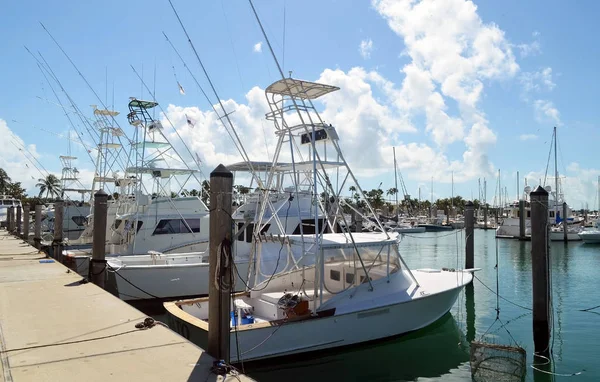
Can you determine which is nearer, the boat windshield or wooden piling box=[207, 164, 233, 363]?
wooden piling box=[207, 164, 233, 363]

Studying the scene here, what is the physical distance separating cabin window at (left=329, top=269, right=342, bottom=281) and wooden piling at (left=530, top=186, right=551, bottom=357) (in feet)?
12.9

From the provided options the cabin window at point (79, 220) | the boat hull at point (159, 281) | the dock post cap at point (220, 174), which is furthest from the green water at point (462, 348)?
the cabin window at point (79, 220)

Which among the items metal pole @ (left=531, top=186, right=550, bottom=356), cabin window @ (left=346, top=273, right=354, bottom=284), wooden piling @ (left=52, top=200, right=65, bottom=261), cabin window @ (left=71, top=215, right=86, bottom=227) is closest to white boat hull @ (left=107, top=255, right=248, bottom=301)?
cabin window @ (left=346, top=273, right=354, bottom=284)

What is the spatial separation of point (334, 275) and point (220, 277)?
16.0ft

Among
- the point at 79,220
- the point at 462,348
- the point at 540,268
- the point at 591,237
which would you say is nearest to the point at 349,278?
the point at 462,348

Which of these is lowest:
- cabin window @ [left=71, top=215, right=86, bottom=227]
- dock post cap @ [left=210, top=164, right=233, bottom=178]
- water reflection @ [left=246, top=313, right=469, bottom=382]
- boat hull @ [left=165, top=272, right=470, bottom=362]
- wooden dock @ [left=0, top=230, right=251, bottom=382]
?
water reflection @ [left=246, top=313, right=469, bottom=382]

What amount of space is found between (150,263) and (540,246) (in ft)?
39.3

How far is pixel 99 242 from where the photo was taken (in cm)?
1263

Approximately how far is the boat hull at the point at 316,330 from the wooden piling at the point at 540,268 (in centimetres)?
223

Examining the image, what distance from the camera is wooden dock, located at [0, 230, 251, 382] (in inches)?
209

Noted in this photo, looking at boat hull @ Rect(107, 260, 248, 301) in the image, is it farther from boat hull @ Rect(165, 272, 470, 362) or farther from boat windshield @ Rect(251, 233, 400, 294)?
boat hull @ Rect(165, 272, 470, 362)

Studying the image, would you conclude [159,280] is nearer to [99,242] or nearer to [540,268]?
[99,242]

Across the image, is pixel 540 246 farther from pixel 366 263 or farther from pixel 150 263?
pixel 150 263

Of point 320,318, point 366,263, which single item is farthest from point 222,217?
point 366,263
